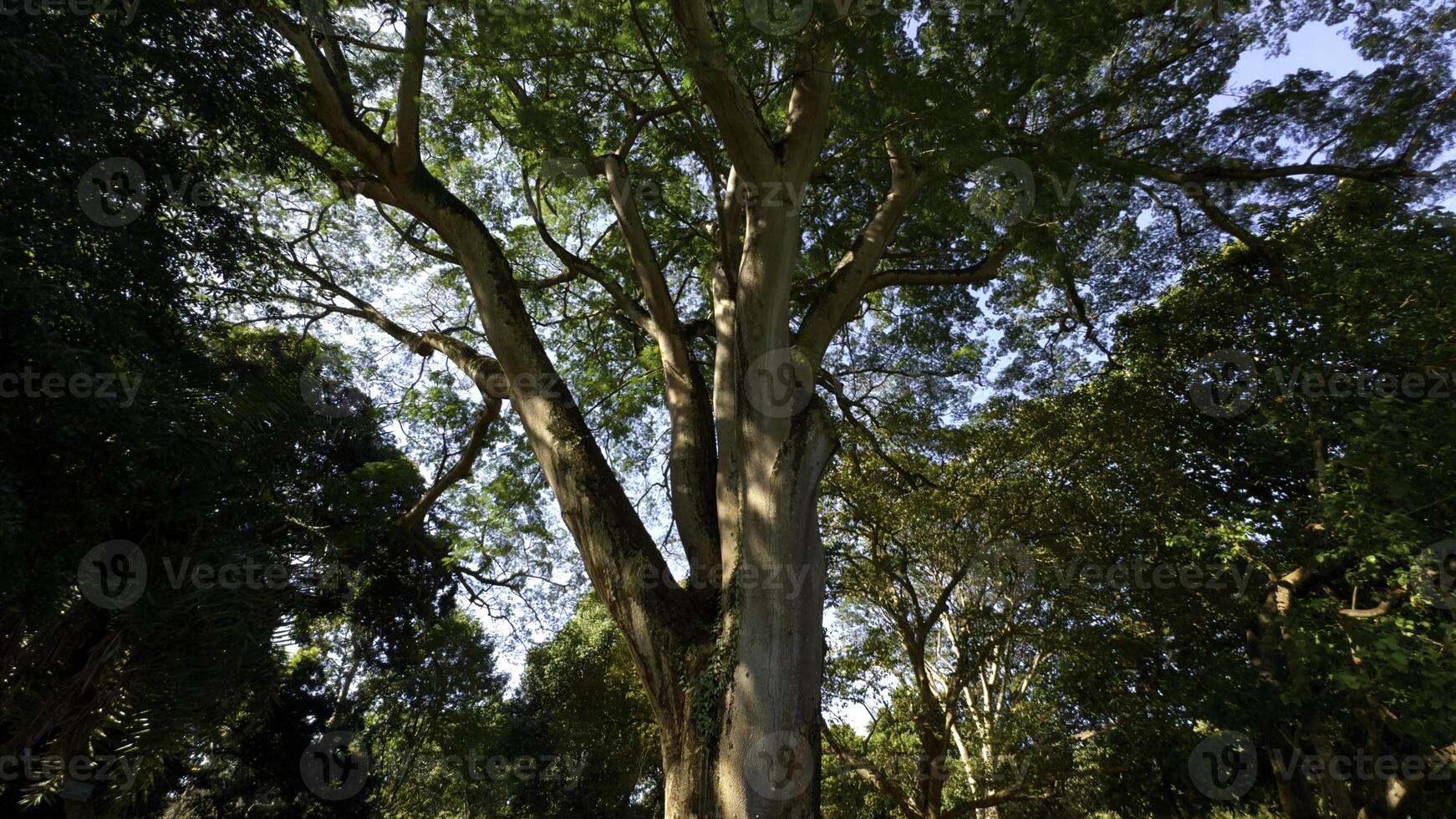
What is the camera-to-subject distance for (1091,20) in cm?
459

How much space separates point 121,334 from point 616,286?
3.09 meters

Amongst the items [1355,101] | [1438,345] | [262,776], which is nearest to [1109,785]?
[1438,345]

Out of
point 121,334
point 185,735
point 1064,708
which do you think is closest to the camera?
point 121,334

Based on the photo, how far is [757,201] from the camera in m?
4.04

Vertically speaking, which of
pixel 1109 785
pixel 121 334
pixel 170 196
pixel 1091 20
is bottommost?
pixel 1109 785

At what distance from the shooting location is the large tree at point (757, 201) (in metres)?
3.34

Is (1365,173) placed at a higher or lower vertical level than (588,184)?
lower

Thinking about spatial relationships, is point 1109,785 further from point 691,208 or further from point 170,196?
point 170,196

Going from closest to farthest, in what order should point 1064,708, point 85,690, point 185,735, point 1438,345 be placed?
1. point 85,690
2. point 185,735
3. point 1438,345
4. point 1064,708

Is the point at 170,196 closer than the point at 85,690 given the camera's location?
Yes

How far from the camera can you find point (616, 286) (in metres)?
5.41

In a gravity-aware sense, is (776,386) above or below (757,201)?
below

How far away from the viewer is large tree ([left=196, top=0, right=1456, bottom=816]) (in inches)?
131

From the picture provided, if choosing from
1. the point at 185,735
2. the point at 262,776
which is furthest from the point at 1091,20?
the point at 262,776
